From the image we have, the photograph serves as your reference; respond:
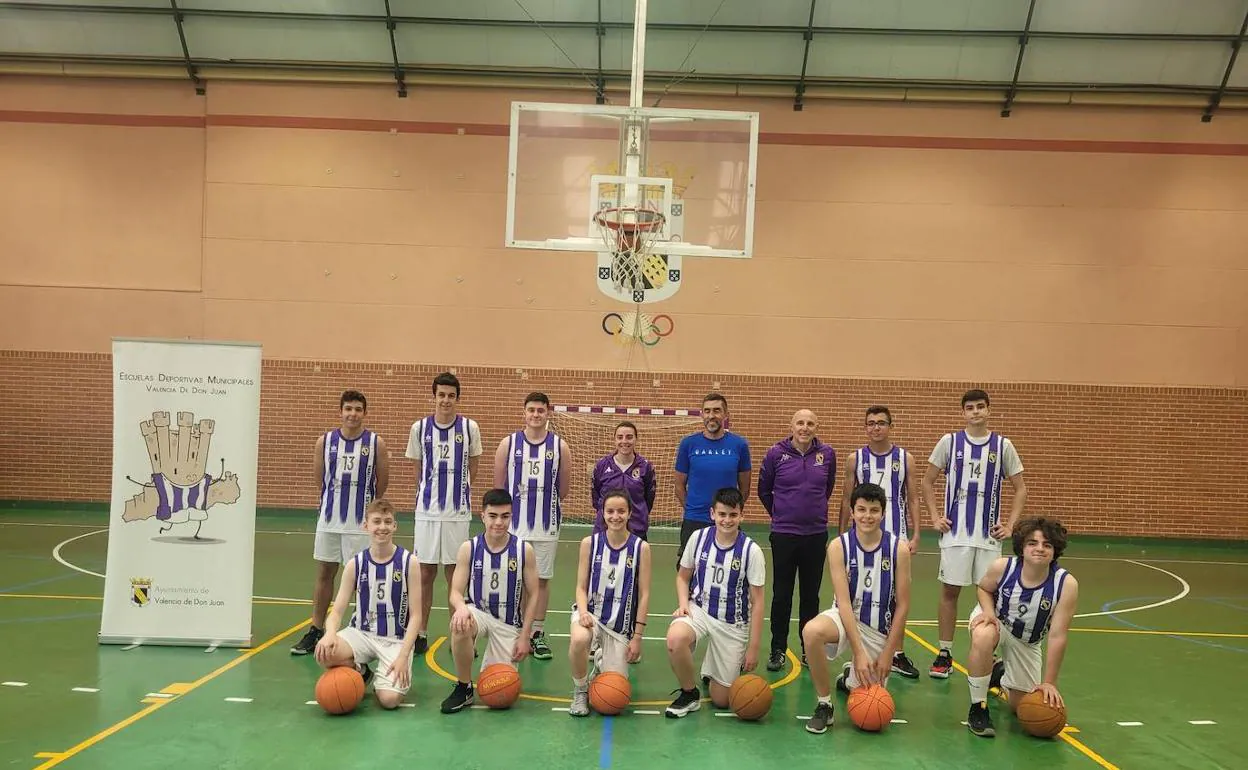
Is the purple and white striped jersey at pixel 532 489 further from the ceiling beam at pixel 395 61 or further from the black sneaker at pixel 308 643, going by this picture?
the ceiling beam at pixel 395 61

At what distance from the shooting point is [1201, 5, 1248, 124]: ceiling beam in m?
14.4

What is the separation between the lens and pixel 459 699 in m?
6.02

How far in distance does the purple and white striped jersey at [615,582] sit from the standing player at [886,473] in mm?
1971

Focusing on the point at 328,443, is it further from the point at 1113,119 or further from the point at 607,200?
the point at 1113,119

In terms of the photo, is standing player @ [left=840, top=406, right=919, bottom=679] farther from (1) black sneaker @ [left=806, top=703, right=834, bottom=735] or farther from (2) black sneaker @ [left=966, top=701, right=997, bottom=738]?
(1) black sneaker @ [left=806, top=703, right=834, bottom=735]

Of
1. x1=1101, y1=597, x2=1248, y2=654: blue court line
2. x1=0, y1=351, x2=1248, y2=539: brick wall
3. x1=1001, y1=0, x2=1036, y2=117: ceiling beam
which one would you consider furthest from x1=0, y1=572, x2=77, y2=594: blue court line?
x1=1001, y1=0, x2=1036, y2=117: ceiling beam

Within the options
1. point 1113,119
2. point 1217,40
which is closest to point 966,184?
point 1113,119

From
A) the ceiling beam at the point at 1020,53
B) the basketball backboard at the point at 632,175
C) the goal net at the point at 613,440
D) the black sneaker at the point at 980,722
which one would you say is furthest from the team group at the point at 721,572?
the ceiling beam at the point at 1020,53

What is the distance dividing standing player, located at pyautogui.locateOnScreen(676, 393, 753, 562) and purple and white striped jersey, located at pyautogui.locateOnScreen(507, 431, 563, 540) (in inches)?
43.7

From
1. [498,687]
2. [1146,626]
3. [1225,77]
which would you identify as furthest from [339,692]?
[1225,77]

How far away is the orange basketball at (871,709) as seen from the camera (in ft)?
19.1

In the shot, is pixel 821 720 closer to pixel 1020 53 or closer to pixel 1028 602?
pixel 1028 602

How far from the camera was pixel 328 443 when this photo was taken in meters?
7.71

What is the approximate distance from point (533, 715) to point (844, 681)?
90.5 inches
